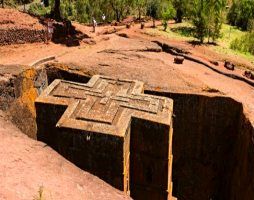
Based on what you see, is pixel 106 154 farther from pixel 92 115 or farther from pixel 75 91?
pixel 75 91

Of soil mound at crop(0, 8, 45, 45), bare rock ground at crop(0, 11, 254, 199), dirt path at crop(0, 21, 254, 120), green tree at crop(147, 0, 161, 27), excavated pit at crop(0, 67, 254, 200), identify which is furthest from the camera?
green tree at crop(147, 0, 161, 27)

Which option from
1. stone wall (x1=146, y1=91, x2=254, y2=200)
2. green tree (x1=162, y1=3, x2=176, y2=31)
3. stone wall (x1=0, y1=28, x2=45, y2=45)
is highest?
green tree (x1=162, y1=3, x2=176, y2=31)

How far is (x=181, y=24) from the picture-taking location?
31312 mm

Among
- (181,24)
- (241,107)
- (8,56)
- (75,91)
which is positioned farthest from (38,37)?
(181,24)

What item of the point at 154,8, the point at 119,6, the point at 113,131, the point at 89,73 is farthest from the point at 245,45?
the point at 113,131

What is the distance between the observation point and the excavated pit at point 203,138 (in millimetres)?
11961

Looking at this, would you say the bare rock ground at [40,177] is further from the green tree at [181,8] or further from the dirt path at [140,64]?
the green tree at [181,8]

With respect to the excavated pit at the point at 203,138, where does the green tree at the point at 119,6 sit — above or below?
above

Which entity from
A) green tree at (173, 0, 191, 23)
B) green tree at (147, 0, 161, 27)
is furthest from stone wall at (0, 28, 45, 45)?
green tree at (173, 0, 191, 23)

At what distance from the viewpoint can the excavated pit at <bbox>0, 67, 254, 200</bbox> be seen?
1196 cm

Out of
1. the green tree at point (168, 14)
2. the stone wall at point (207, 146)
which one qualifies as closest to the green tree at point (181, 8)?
the green tree at point (168, 14)

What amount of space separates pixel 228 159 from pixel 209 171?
0.86 meters

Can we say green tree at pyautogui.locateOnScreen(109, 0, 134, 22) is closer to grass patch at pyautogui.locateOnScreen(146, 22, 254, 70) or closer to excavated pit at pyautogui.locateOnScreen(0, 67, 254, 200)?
grass patch at pyautogui.locateOnScreen(146, 22, 254, 70)

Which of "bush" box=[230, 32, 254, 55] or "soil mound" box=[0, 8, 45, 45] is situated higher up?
"soil mound" box=[0, 8, 45, 45]
